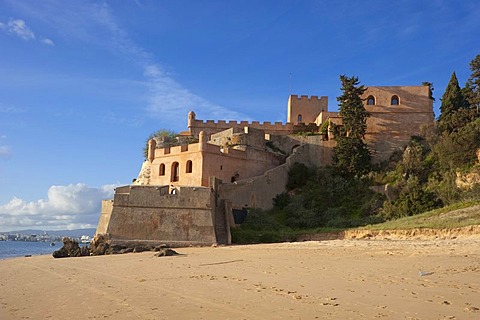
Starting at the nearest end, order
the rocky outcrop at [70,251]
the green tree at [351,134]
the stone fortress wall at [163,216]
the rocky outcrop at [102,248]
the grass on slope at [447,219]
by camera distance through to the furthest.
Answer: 1. the grass on slope at [447,219]
2. the rocky outcrop at [102,248]
3. the rocky outcrop at [70,251]
4. the stone fortress wall at [163,216]
5. the green tree at [351,134]

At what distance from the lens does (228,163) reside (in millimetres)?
30562

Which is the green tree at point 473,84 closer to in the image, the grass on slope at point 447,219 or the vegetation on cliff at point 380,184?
the vegetation on cliff at point 380,184

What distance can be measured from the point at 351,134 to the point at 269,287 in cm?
2512

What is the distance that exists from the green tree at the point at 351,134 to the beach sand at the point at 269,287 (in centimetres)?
1619

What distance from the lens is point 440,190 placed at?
26.2m

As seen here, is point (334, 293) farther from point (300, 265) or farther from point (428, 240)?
point (428, 240)

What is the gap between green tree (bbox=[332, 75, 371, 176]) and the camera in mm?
Answer: 32469

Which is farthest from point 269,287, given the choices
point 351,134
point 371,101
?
point 371,101

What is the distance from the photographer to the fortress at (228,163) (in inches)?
941

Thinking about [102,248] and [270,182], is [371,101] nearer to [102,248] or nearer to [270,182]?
[270,182]

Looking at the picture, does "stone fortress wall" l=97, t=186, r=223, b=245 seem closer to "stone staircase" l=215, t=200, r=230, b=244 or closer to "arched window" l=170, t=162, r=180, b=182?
"stone staircase" l=215, t=200, r=230, b=244

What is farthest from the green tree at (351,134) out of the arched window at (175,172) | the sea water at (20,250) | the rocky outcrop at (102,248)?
the sea water at (20,250)

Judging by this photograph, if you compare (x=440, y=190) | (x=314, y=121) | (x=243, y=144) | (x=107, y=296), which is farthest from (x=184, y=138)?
(x=107, y=296)

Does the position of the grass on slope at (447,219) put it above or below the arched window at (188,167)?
below
